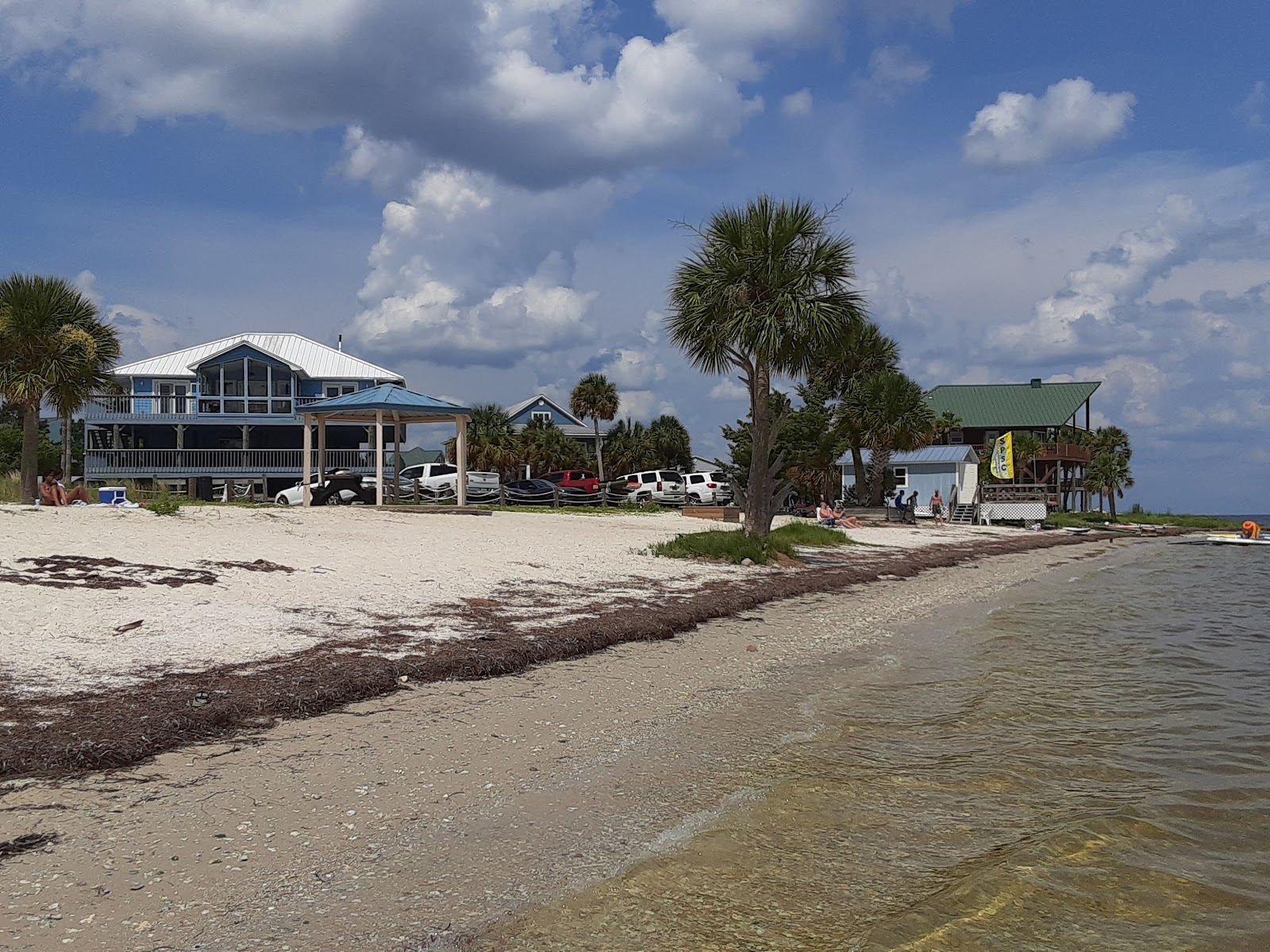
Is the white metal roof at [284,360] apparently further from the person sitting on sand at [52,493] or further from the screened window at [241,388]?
the person sitting on sand at [52,493]

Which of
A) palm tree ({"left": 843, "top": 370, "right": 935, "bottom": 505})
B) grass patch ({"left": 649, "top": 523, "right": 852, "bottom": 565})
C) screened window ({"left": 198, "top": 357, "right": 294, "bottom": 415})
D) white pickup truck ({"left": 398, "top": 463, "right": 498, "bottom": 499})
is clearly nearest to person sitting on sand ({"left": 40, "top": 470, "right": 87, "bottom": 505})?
grass patch ({"left": 649, "top": 523, "right": 852, "bottom": 565})

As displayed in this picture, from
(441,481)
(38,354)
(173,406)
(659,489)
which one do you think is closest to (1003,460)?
(659,489)

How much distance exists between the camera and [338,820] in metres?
4.79

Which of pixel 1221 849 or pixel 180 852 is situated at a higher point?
pixel 180 852

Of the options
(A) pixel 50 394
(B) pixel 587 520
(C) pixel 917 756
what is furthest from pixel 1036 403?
(C) pixel 917 756

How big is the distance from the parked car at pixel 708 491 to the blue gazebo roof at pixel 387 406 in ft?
54.6

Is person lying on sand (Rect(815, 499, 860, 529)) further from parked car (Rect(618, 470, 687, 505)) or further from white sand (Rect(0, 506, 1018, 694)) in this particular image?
white sand (Rect(0, 506, 1018, 694))

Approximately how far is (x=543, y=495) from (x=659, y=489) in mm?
10084

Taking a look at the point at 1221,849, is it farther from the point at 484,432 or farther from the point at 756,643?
the point at 484,432

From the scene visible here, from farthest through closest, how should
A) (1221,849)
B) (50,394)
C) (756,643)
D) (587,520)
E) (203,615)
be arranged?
(587,520), (50,394), (756,643), (203,615), (1221,849)

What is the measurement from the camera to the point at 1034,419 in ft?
210

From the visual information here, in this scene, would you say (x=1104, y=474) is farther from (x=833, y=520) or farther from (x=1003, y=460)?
(x=833, y=520)

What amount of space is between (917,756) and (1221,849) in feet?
5.94

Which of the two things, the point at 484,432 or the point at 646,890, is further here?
the point at 484,432
